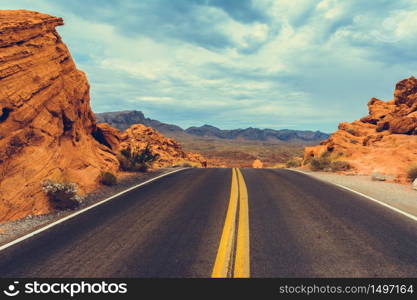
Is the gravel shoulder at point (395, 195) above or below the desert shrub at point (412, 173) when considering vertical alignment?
below

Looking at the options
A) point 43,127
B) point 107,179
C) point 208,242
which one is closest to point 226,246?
point 208,242

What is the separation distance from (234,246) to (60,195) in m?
6.04

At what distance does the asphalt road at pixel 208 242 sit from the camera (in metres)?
4.04

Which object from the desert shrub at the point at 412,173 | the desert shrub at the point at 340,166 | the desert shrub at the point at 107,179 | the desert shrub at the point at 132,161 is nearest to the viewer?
the desert shrub at the point at 107,179

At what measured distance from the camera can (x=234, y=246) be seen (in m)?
4.82

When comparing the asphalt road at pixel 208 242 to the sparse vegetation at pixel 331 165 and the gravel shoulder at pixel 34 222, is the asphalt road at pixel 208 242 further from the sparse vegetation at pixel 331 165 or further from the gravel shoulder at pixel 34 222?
the sparse vegetation at pixel 331 165

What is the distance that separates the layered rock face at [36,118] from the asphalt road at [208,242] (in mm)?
2441

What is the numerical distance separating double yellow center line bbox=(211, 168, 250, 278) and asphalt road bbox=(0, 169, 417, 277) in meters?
0.12

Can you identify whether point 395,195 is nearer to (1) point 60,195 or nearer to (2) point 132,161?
(1) point 60,195

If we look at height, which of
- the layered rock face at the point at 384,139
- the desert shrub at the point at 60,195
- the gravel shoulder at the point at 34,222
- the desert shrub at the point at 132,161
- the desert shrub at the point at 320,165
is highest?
the layered rock face at the point at 384,139

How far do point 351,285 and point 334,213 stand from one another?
152 inches

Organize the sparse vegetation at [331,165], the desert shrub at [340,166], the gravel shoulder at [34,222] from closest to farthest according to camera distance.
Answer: the gravel shoulder at [34,222]
the desert shrub at [340,166]
the sparse vegetation at [331,165]

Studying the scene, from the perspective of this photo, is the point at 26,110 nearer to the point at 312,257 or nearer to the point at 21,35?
the point at 21,35

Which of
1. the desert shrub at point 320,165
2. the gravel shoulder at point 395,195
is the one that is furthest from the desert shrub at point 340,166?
the gravel shoulder at point 395,195
